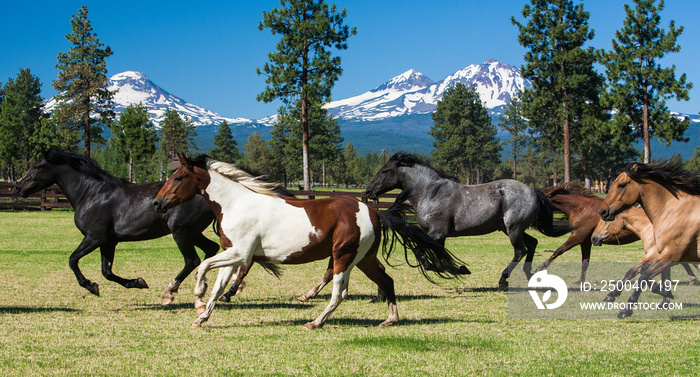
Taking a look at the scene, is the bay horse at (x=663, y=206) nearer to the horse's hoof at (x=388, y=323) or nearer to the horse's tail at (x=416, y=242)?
the horse's tail at (x=416, y=242)

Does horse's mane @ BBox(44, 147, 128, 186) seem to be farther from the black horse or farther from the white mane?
the white mane

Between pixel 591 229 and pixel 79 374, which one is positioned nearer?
pixel 79 374

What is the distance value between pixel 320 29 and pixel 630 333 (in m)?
30.8

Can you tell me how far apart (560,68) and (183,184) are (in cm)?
3563

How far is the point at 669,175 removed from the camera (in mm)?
8070

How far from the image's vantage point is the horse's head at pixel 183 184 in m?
7.64

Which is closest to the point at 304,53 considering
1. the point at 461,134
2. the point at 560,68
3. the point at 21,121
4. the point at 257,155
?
the point at 560,68

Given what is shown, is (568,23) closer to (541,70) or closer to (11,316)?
(541,70)

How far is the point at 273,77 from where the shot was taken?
116 ft

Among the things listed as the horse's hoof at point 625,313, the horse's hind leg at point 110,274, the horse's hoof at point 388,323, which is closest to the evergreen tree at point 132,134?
the horse's hind leg at point 110,274

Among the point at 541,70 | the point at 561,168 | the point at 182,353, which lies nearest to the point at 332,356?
the point at 182,353

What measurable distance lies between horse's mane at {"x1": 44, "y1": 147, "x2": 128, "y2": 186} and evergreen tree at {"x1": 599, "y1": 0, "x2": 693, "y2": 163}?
3127 centimetres

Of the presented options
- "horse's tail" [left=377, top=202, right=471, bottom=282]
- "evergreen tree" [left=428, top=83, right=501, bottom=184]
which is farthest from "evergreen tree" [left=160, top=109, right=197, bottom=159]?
"horse's tail" [left=377, top=202, right=471, bottom=282]

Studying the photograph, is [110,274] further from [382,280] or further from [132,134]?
[132,134]
